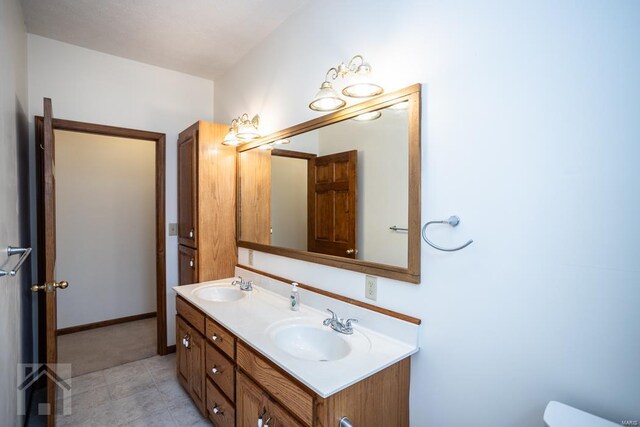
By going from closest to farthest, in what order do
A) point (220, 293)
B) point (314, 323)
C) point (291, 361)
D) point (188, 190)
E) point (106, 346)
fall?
point (291, 361), point (314, 323), point (220, 293), point (188, 190), point (106, 346)

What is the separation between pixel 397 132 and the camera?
1445mm

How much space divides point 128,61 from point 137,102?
351 mm

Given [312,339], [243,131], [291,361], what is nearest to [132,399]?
[312,339]

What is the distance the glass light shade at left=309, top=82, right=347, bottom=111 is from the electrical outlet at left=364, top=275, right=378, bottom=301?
888mm

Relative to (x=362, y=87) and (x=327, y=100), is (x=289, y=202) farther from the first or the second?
(x=362, y=87)

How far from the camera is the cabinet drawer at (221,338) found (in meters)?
1.58

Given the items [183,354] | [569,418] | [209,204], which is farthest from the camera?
[209,204]

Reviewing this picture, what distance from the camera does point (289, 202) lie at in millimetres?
2145

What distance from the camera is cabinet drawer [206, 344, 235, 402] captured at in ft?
5.27

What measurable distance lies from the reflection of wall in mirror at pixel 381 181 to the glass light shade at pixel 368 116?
2cm

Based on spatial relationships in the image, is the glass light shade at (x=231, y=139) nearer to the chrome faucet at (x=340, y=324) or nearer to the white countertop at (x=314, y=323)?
the white countertop at (x=314, y=323)

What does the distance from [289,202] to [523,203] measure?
1.41 metres

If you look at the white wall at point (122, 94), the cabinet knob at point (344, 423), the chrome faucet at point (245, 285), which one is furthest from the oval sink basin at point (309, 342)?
the white wall at point (122, 94)

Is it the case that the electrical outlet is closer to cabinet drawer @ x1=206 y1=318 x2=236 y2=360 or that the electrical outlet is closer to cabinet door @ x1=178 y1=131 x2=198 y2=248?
cabinet drawer @ x1=206 y1=318 x2=236 y2=360
